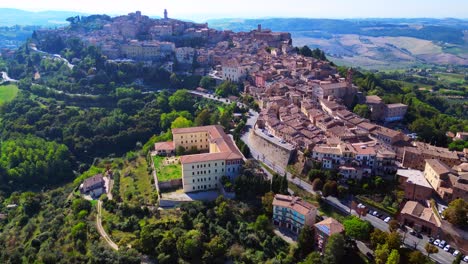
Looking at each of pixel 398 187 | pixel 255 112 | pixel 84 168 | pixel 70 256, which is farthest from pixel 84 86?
pixel 398 187

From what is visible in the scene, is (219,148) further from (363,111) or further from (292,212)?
(363,111)

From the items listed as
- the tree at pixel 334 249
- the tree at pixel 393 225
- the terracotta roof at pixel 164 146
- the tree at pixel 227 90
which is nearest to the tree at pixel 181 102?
the tree at pixel 227 90

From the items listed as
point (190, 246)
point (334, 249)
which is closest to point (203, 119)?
point (190, 246)

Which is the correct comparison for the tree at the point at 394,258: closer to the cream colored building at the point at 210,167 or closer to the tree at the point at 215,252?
the tree at the point at 215,252

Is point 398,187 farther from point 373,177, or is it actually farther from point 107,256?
point 107,256

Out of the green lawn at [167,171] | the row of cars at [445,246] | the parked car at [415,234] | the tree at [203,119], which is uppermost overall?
the tree at [203,119]

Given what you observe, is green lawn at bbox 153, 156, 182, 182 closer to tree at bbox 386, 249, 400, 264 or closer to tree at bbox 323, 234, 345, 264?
tree at bbox 323, 234, 345, 264
